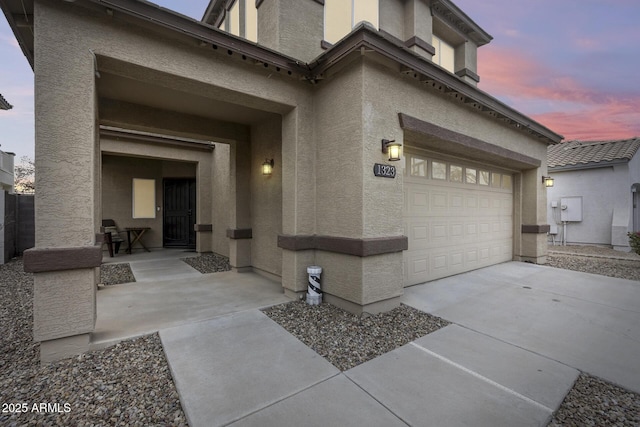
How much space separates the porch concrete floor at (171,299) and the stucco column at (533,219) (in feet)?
23.2

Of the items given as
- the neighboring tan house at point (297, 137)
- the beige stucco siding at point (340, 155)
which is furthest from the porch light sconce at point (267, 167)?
the beige stucco siding at point (340, 155)

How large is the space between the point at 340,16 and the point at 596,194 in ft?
40.2

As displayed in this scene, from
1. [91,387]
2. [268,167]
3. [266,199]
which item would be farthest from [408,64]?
[91,387]

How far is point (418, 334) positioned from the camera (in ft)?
10.5

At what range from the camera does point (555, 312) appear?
386 cm

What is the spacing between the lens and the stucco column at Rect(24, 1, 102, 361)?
8.13 ft

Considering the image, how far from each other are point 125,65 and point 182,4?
8.59 metres

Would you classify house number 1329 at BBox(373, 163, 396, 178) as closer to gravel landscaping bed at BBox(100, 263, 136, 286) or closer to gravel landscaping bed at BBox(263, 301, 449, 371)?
gravel landscaping bed at BBox(263, 301, 449, 371)

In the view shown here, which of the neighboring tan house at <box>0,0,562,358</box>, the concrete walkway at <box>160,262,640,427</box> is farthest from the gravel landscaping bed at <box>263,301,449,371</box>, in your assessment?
the neighboring tan house at <box>0,0,562,358</box>

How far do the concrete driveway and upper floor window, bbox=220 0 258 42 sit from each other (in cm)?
635

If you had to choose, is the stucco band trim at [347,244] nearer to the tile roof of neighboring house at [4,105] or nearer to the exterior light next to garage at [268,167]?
the exterior light next to garage at [268,167]

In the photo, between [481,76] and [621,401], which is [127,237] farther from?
[481,76]

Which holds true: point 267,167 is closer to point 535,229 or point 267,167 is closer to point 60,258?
point 60,258

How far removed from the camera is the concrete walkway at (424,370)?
74.5 inches
